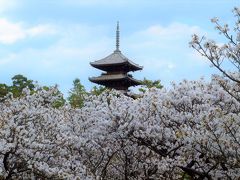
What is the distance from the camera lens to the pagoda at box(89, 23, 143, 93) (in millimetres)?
49312

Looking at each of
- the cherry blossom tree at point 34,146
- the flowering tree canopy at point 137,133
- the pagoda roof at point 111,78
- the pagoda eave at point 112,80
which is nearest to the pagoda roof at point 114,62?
the pagoda roof at point 111,78

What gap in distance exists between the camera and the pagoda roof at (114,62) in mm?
49250

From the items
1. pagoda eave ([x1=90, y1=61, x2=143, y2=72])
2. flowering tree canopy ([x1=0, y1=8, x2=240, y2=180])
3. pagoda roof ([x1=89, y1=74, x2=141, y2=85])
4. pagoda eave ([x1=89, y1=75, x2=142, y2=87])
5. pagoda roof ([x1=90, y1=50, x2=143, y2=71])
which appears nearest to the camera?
flowering tree canopy ([x1=0, y1=8, x2=240, y2=180])

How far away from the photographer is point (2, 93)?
42.5 m

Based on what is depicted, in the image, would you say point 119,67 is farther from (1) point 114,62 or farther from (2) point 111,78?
(2) point 111,78

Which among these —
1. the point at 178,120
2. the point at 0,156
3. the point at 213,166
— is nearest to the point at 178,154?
the point at 178,120

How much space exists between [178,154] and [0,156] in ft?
17.3

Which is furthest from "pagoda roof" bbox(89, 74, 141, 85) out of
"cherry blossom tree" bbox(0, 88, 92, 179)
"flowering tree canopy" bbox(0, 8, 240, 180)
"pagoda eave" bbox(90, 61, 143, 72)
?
"cherry blossom tree" bbox(0, 88, 92, 179)

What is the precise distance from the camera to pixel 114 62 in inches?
1955

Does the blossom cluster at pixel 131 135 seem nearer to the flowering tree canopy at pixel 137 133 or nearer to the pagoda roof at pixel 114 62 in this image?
the flowering tree canopy at pixel 137 133

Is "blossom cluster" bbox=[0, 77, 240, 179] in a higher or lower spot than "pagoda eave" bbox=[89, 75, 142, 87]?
lower

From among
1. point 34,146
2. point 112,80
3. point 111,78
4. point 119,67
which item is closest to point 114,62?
point 119,67

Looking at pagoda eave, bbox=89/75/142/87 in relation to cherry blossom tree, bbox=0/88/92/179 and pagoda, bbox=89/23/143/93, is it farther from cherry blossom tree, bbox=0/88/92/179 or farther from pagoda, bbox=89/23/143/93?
cherry blossom tree, bbox=0/88/92/179

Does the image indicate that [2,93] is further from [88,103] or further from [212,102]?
[212,102]
